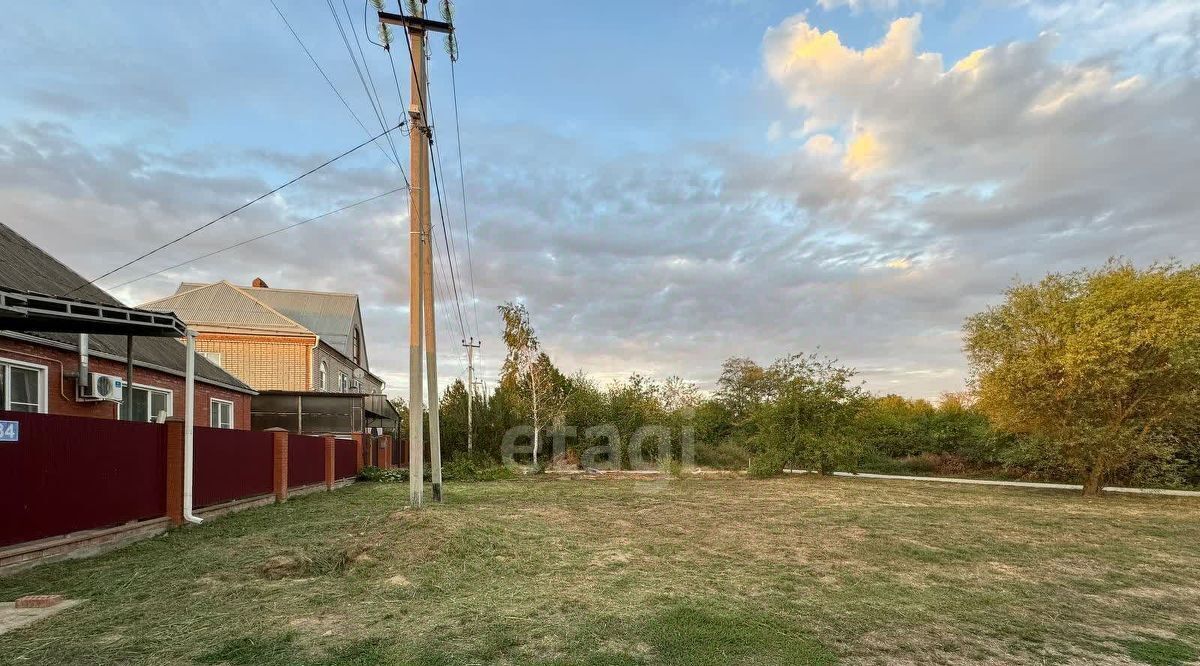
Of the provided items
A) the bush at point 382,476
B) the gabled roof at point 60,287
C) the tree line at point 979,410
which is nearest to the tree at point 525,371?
the tree line at point 979,410

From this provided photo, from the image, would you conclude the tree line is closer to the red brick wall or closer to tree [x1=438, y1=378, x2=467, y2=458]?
tree [x1=438, y1=378, x2=467, y2=458]

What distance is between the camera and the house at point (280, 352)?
22.5 meters

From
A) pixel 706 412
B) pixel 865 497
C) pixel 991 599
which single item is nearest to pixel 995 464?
pixel 706 412

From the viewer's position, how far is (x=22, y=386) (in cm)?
948

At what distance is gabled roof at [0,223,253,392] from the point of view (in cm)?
988

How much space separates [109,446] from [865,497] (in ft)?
46.1

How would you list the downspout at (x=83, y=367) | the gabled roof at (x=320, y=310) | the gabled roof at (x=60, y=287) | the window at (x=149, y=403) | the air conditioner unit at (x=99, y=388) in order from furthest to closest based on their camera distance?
the gabled roof at (x=320, y=310) → the window at (x=149, y=403) → the air conditioner unit at (x=99, y=388) → the downspout at (x=83, y=367) → the gabled roof at (x=60, y=287)

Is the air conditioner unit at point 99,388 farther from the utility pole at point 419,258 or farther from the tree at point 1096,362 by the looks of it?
the tree at point 1096,362

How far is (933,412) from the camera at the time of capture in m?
29.9

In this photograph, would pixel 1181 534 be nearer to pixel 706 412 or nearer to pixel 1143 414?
pixel 1143 414

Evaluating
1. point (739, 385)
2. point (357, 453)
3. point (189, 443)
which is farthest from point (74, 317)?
point (739, 385)

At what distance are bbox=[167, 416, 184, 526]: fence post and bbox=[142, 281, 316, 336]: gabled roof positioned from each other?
18.4m

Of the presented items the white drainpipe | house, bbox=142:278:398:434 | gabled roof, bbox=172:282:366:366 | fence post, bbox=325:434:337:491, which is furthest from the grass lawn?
gabled roof, bbox=172:282:366:366

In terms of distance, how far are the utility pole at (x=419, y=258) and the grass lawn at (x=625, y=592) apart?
5.31 feet
